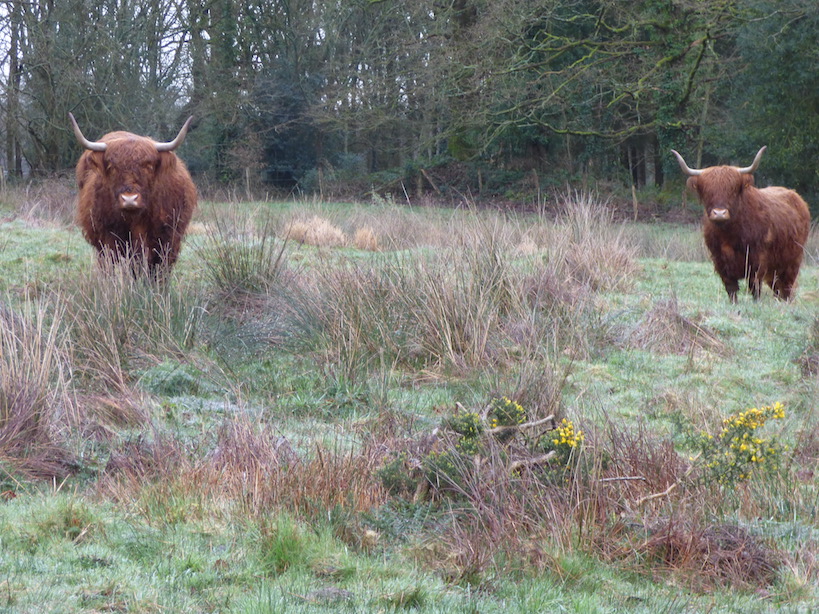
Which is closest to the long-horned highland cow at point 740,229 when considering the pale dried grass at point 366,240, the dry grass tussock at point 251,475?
the pale dried grass at point 366,240

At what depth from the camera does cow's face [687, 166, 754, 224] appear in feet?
31.8

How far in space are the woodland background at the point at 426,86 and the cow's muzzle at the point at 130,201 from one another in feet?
29.5

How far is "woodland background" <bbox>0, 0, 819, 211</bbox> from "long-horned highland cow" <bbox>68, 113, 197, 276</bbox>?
8.32 meters

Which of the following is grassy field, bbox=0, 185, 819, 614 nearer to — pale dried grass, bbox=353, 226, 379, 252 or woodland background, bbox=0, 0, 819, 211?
pale dried grass, bbox=353, 226, 379, 252

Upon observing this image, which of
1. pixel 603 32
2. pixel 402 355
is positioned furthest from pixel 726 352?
pixel 603 32

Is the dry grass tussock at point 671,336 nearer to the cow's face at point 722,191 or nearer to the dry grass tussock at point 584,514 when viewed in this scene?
the cow's face at point 722,191

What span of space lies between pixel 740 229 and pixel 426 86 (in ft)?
46.1

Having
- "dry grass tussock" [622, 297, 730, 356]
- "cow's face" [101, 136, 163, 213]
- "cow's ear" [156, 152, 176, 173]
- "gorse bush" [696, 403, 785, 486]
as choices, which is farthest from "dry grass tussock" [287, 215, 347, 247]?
"gorse bush" [696, 403, 785, 486]

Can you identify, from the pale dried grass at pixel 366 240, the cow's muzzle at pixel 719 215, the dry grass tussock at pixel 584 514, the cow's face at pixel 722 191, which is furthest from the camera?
the pale dried grass at pixel 366 240

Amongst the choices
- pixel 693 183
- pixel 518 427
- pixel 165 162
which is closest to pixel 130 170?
pixel 165 162

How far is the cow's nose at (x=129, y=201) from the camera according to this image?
777cm

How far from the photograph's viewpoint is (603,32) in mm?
24000

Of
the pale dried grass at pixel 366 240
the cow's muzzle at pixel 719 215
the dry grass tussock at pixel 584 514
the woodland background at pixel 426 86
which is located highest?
the woodland background at pixel 426 86

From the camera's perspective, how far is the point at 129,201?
25.5ft
